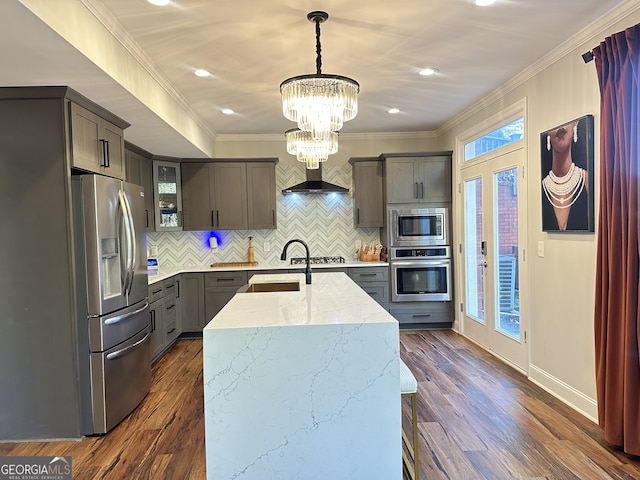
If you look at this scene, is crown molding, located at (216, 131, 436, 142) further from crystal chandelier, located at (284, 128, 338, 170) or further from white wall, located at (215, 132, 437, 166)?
crystal chandelier, located at (284, 128, 338, 170)

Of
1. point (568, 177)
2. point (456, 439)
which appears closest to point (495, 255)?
point (568, 177)

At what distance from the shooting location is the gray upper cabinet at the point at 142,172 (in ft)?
14.9

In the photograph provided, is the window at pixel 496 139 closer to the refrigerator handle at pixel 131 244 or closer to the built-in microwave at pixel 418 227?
the built-in microwave at pixel 418 227

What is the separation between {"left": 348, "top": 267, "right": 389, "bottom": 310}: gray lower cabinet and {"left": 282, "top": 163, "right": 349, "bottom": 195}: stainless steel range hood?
1058 millimetres

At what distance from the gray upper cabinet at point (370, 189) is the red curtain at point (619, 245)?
10.8 ft

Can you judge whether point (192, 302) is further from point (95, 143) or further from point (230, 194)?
point (95, 143)

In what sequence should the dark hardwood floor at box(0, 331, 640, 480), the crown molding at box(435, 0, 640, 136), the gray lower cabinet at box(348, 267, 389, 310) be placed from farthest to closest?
the gray lower cabinet at box(348, 267, 389, 310), the crown molding at box(435, 0, 640, 136), the dark hardwood floor at box(0, 331, 640, 480)

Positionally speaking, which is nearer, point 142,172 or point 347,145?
point 142,172

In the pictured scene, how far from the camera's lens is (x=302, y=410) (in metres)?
1.95

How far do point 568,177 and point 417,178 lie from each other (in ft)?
8.28

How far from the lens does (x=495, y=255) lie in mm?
4391

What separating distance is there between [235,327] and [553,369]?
108 inches

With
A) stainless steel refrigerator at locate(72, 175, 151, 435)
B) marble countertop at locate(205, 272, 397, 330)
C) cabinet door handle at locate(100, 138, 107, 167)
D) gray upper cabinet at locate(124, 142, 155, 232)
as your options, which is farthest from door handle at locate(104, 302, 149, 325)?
gray upper cabinet at locate(124, 142, 155, 232)

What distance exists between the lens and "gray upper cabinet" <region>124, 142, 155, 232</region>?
4.54 m
